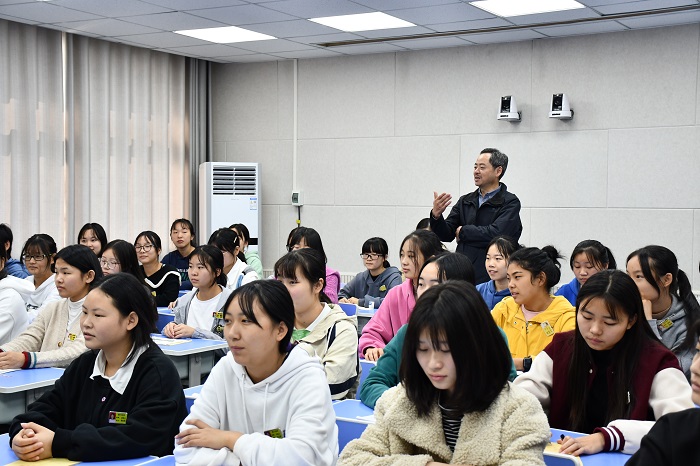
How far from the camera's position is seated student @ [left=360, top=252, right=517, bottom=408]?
291 cm

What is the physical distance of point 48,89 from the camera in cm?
782

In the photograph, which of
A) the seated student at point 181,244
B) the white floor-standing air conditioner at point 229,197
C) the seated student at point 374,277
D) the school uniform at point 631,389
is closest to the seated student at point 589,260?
the seated student at point 374,277

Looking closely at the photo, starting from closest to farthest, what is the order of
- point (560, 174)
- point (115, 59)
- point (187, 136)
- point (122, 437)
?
1. point (122, 437)
2. point (560, 174)
3. point (115, 59)
4. point (187, 136)

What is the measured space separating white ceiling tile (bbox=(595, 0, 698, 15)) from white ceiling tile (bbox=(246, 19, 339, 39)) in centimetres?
247

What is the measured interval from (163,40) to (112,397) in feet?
19.6

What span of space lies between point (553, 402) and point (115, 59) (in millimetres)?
6956

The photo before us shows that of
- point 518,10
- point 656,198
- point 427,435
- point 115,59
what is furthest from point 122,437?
point 115,59

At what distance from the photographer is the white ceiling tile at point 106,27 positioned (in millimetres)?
7238

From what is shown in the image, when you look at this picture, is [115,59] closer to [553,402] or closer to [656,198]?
[656,198]

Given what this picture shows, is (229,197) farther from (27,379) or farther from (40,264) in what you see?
(27,379)

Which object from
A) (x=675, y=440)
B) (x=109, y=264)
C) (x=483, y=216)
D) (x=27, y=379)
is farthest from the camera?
(x=483, y=216)

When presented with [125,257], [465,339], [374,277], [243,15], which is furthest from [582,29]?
[465,339]

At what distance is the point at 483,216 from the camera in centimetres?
560

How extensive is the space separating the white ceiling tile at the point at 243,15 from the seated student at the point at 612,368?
15.7 feet
